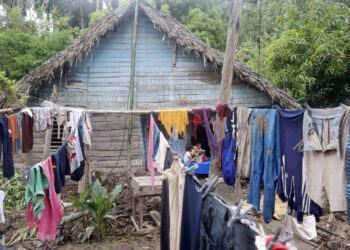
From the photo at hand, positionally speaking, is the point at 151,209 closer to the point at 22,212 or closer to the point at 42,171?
the point at 22,212

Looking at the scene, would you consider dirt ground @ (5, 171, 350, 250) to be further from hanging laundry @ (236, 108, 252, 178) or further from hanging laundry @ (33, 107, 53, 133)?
hanging laundry @ (33, 107, 53, 133)

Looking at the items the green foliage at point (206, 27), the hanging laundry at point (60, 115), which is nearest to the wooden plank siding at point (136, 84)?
the hanging laundry at point (60, 115)

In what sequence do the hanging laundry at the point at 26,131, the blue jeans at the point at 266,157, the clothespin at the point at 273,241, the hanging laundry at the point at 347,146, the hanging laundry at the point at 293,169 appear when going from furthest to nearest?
the hanging laundry at the point at 26,131 < the blue jeans at the point at 266,157 < the hanging laundry at the point at 293,169 < the hanging laundry at the point at 347,146 < the clothespin at the point at 273,241

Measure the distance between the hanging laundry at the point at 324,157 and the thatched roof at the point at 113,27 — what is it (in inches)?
Answer: 242

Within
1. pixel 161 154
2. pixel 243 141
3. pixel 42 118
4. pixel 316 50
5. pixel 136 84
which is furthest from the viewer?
pixel 136 84

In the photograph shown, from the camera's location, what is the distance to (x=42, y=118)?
6.39 m

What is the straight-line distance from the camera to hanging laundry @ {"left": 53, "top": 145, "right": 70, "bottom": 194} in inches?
179

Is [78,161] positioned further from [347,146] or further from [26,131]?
[347,146]

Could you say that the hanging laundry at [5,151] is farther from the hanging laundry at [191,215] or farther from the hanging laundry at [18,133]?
the hanging laundry at [191,215]

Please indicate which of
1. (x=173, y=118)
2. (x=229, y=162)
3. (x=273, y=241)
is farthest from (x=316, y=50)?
(x=273, y=241)

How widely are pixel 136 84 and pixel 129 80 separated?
0.28 meters

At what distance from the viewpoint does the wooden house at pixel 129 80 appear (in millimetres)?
9945

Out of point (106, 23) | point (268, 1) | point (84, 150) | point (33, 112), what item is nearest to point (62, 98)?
point (106, 23)

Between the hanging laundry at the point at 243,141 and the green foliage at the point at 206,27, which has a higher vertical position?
the green foliage at the point at 206,27
